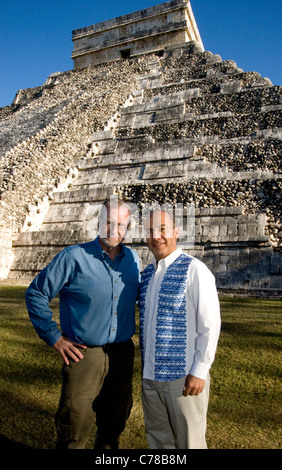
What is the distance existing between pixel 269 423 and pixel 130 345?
52.5 inches

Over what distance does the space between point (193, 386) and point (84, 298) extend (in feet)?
2.66

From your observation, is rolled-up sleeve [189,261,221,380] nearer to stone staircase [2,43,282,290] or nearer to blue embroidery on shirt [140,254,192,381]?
blue embroidery on shirt [140,254,192,381]

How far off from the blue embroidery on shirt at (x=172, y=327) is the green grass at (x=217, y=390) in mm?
901

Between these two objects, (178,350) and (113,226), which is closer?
(178,350)

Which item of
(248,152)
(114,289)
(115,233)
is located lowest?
(114,289)

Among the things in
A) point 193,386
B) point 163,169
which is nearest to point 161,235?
point 193,386

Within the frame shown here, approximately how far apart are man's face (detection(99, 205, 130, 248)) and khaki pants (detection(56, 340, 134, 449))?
671 millimetres

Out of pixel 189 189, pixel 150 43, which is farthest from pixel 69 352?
pixel 150 43

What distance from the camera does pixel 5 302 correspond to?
21.9 ft

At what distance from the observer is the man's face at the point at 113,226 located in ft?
7.22

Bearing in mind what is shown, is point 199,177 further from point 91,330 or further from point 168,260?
point 91,330

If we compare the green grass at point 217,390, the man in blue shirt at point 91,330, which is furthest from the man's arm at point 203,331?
the green grass at point 217,390

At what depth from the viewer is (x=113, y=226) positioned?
7.23ft
